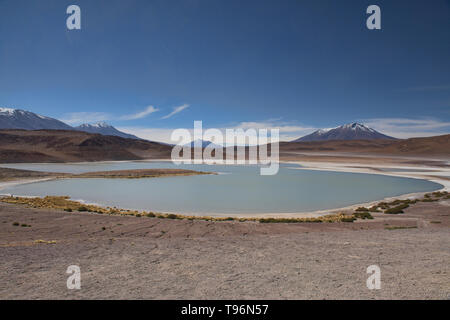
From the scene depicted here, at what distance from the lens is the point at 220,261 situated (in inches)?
272

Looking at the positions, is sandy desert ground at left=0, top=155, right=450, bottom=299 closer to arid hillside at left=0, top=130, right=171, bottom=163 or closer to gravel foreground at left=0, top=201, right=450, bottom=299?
gravel foreground at left=0, top=201, right=450, bottom=299

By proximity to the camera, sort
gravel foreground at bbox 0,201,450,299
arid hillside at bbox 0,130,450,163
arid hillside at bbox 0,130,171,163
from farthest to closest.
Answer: arid hillside at bbox 0,130,450,163, arid hillside at bbox 0,130,171,163, gravel foreground at bbox 0,201,450,299

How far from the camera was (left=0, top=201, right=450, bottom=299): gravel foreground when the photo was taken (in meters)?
5.07

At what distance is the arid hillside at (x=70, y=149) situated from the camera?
73.2 meters

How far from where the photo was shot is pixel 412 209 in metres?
16.7

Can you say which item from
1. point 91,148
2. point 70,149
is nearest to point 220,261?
point 91,148

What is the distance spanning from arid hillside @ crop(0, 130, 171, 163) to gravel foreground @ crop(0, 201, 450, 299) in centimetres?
7311

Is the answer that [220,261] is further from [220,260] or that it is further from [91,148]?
[91,148]

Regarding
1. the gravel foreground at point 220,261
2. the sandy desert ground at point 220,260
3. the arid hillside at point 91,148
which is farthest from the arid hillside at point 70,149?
the sandy desert ground at point 220,260

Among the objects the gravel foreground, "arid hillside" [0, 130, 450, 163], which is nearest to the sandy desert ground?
the gravel foreground

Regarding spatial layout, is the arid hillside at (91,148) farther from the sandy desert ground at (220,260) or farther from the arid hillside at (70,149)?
the sandy desert ground at (220,260)

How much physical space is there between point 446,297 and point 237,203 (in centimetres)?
1566
